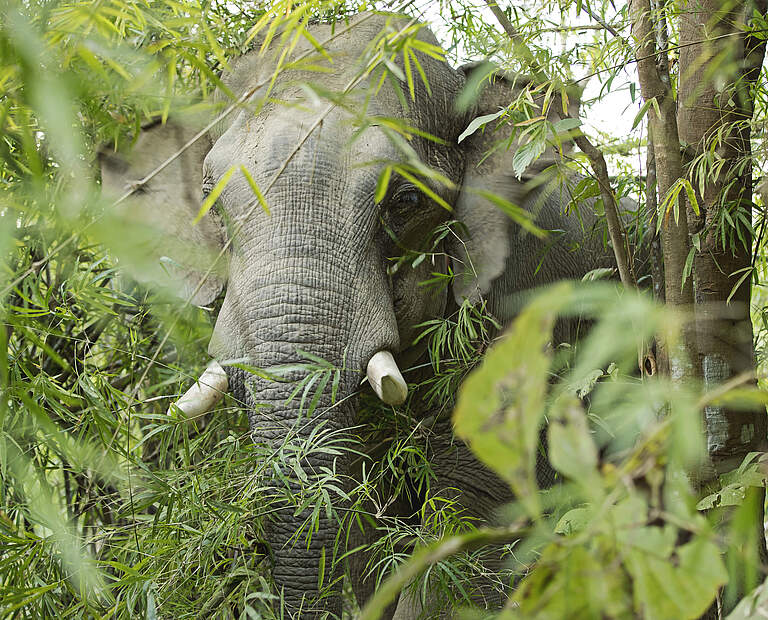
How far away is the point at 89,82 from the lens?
89cm

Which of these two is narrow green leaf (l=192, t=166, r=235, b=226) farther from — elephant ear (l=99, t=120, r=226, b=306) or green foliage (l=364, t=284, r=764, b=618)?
elephant ear (l=99, t=120, r=226, b=306)

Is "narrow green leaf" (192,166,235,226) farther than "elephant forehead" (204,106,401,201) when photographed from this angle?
No

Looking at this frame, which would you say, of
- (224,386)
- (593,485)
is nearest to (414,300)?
(224,386)

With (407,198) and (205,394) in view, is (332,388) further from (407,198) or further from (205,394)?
(407,198)

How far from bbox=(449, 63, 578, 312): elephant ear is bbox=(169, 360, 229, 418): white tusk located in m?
0.66

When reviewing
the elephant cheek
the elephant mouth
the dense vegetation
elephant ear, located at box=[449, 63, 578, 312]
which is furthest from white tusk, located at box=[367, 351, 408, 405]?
elephant ear, located at box=[449, 63, 578, 312]

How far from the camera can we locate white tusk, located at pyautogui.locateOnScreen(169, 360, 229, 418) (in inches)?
62.9

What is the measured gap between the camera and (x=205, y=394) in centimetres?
163

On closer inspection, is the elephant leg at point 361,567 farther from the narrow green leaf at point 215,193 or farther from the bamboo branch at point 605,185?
the narrow green leaf at point 215,193

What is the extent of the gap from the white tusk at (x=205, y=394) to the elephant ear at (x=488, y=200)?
0.66 meters

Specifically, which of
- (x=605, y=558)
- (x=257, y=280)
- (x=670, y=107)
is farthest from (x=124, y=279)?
(x=605, y=558)

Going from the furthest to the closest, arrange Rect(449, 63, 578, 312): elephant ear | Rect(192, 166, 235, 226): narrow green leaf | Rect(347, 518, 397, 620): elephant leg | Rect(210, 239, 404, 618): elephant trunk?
Rect(347, 518, 397, 620): elephant leg, Rect(449, 63, 578, 312): elephant ear, Rect(210, 239, 404, 618): elephant trunk, Rect(192, 166, 235, 226): narrow green leaf

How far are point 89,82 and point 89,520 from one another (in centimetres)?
180

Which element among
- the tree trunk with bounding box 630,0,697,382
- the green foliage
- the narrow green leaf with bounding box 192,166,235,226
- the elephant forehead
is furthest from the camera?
the elephant forehead
